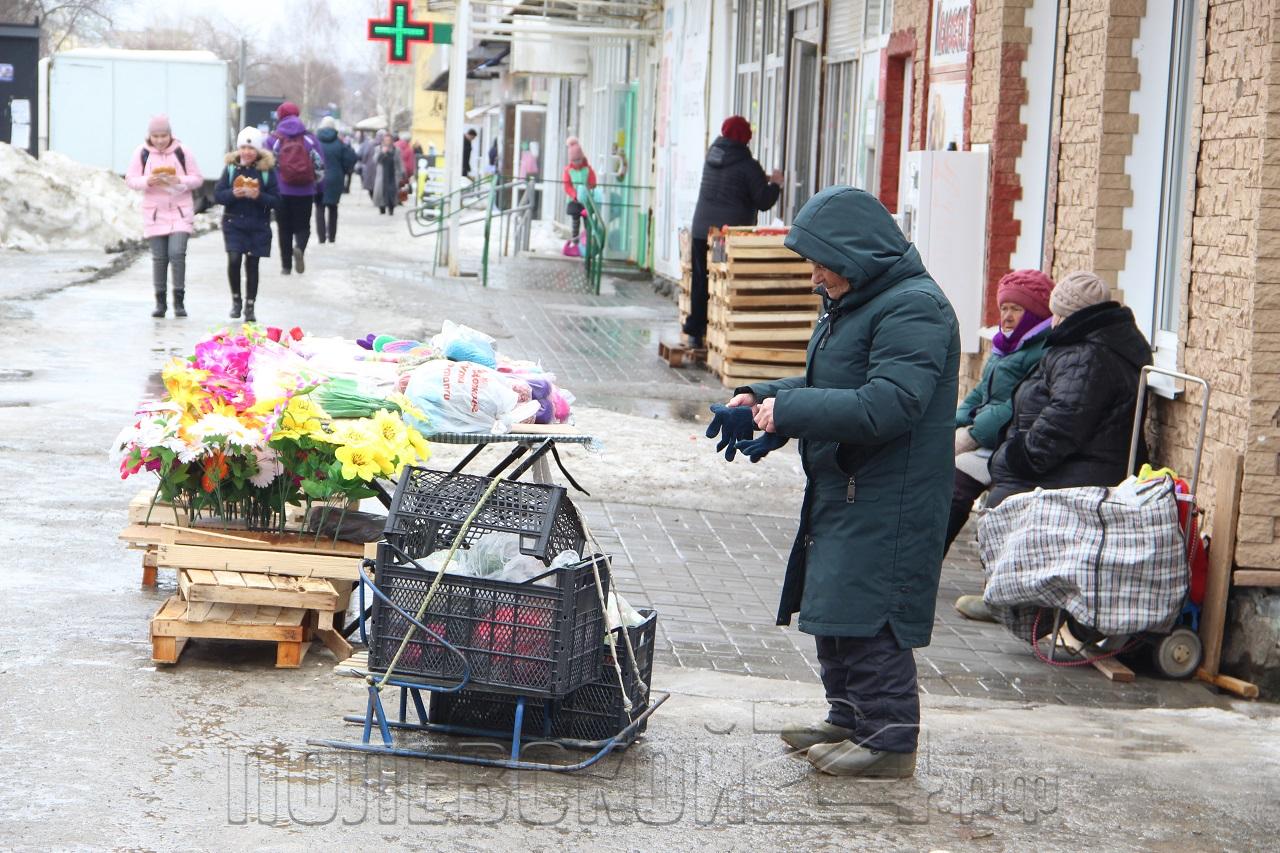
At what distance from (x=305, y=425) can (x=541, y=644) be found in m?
1.42

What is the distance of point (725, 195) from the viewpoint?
1443 cm

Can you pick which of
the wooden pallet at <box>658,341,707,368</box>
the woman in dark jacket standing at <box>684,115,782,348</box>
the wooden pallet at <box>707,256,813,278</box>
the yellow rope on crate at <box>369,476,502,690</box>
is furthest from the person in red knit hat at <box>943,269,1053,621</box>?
the woman in dark jacket standing at <box>684,115,782,348</box>

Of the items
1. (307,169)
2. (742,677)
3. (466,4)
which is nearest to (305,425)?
(742,677)

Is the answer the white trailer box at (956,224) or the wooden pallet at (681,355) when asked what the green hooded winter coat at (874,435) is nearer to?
the white trailer box at (956,224)

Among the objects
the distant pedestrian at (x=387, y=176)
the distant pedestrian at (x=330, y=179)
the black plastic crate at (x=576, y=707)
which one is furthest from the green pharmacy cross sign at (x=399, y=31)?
the black plastic crate at (x=576, y=707)

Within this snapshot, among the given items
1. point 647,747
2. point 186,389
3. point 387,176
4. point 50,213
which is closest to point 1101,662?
point 647,747

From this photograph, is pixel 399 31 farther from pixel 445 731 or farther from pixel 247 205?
pixel 445 731

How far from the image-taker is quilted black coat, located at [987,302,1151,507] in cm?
694

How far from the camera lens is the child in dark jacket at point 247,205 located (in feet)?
48.7

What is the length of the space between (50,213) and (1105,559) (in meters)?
20.7

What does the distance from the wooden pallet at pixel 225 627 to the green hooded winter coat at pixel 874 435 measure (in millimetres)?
1762

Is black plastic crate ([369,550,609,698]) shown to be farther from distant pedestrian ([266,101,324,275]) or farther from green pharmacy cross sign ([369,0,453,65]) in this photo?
green pharmacy cross sign ([369,0,453,65])

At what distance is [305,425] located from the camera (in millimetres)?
5723

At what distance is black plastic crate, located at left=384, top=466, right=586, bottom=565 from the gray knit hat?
8.87ft
